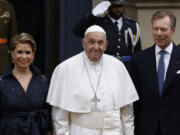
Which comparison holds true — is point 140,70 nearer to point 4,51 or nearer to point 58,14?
point 4,51

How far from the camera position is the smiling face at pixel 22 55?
15.5 ft

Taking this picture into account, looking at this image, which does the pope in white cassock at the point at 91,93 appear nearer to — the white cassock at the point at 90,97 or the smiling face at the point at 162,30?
the white cassock at the point at 90,97

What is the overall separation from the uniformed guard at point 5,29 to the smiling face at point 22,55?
1.23 meters

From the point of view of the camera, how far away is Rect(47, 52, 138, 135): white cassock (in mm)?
4777

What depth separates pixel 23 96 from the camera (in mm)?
4664

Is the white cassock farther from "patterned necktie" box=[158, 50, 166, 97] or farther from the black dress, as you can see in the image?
"patterned necktie" box=[158, 50, 166, 97]

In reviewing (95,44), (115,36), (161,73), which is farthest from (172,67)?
(115,36)

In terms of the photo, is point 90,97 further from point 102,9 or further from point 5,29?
point 5,29

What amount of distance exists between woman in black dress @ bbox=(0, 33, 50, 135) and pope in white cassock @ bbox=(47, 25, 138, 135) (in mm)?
125

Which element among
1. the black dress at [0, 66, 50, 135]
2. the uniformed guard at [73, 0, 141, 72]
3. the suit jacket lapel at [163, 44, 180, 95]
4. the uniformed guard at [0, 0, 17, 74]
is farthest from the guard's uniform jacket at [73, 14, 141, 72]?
the black dress at [0, 66, 50, 135]

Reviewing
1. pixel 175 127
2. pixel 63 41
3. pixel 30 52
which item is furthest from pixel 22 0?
pixel 175 127

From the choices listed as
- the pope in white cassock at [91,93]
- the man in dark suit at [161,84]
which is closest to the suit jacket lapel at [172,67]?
the man in dark suit at [161,84]

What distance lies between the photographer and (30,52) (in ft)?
15.8

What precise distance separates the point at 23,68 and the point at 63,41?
2312mm
